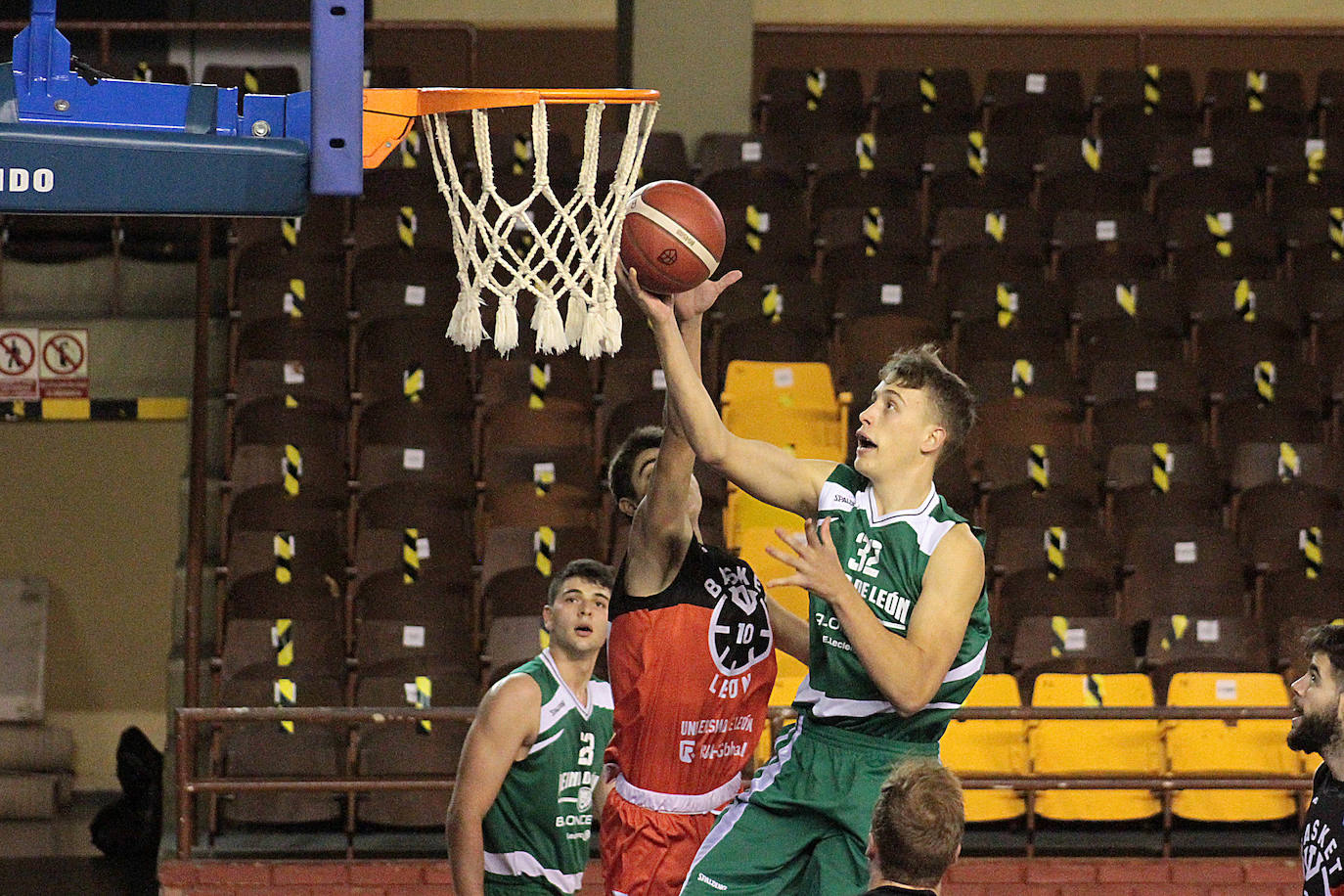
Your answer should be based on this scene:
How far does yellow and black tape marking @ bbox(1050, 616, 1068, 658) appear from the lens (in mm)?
7758

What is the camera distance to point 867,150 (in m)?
11.2

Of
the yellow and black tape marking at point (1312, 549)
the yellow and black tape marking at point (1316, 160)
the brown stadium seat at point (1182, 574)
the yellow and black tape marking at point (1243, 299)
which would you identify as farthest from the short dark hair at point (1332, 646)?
the yellow and black tape marking at point (1316, 160)

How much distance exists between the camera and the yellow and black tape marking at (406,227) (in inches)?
397

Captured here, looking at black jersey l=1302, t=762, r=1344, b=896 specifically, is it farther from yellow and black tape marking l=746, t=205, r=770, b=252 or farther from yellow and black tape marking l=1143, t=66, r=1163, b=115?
yellow and black tape marking l=1143, t=66, r=1163, b=115

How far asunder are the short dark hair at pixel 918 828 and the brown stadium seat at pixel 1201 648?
16.3 feet

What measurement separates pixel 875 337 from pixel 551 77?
4.80 meters

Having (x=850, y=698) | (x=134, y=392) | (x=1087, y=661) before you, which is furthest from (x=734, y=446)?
(x=134, y=392)

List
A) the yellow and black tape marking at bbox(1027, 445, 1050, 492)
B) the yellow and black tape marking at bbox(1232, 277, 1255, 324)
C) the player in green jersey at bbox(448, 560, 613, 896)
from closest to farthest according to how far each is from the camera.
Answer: the player in green jersey at bbox(448, 560, 613, 896)
the yellow and black tape marking at bbox(1027, 445, 1050, 492)
the yellow and black tape marking at bbox(1232, 277, 1255, 324)

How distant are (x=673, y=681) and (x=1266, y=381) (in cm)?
629

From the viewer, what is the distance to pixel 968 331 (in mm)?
9609

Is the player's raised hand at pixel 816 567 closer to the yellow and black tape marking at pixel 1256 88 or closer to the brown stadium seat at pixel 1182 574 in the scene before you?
the brown stadium seat at pixel 1182 574

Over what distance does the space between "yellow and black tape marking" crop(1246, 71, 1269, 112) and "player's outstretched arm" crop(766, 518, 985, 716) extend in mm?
9499

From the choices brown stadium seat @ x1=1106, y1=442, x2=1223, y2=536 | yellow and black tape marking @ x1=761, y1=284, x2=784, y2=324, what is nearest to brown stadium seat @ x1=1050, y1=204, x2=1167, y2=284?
brown stadium seat @ x1=1106, y1=442, x2=1223, y2=536

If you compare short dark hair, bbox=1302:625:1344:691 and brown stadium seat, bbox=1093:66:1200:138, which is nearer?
short dark hair, bbox=1302:625:1344:691
